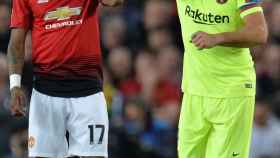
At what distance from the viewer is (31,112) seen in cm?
806

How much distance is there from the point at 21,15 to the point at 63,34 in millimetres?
384

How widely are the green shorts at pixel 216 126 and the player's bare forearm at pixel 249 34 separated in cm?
57

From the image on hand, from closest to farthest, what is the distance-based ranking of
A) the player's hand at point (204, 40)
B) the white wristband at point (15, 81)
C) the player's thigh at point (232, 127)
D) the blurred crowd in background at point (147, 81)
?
the player's hand at point (204, 40)
the player's thigh at point (232, 127)
the white wristband at point (15, 81)
the blurred crowd in background at point (147, 81)

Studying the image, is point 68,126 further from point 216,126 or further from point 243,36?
point 243,36

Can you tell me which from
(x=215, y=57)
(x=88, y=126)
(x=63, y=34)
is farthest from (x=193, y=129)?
(x=63, y=34)

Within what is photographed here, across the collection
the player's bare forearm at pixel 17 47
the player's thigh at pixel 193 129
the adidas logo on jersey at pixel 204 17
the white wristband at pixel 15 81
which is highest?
the adidas logo on jersey at pixel 204 17

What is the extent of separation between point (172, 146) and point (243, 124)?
374 centimetres

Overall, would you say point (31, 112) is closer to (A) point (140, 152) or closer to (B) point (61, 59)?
(B) point (61, 59)

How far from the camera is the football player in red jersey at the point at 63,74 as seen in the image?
7.91 m

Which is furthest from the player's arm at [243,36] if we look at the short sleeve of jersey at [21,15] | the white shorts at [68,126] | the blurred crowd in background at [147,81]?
the blurred crowd in background at [147,81]

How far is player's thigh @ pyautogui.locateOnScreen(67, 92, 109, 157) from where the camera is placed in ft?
26.1

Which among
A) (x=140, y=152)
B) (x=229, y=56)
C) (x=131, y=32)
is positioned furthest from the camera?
(x=131, y=32)

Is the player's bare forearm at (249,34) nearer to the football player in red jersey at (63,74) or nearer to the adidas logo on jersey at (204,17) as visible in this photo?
the adidas logo on jersey at (204,17)

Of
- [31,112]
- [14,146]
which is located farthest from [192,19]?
[14,146]
